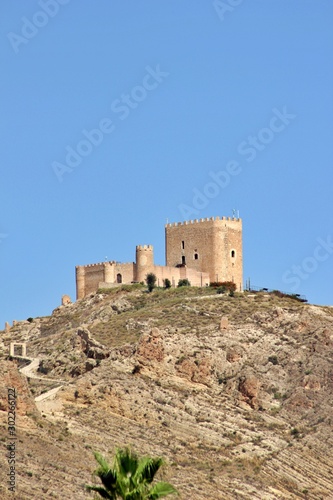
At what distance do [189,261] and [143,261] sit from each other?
3.09 m

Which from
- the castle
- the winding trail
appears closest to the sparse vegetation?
the winding trail

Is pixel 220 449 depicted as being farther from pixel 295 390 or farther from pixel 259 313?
pixel 259 313

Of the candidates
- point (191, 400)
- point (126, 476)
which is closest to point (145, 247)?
point (191, 400)

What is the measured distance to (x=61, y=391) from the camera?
59625 millimetres

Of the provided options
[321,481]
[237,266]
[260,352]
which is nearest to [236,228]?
[237,266]

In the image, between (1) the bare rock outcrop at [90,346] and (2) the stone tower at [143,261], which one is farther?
(2) the stone tower at [143,261]

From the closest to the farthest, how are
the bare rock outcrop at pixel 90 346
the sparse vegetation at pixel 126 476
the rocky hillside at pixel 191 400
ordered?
the sparse vegetation at pixel 126 476 < the rocky hillside at pixel 191 400 < the bare rock outcrop at pixel 90 346

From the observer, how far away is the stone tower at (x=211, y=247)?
8706 cm

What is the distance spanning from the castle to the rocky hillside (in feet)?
26.8

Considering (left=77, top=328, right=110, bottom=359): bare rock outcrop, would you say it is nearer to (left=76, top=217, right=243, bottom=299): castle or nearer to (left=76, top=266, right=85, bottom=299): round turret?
(left=76, top=217, right=243, bottom=299): castle

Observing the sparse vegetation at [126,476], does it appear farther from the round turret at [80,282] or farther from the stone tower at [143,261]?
the round turret at [80,282]

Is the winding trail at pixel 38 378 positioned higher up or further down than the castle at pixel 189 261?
further down

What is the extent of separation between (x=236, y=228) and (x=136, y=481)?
53.2 m

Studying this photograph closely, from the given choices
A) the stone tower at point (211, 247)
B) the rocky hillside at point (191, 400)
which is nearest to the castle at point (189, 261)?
the stone tower at point (211, 247)
